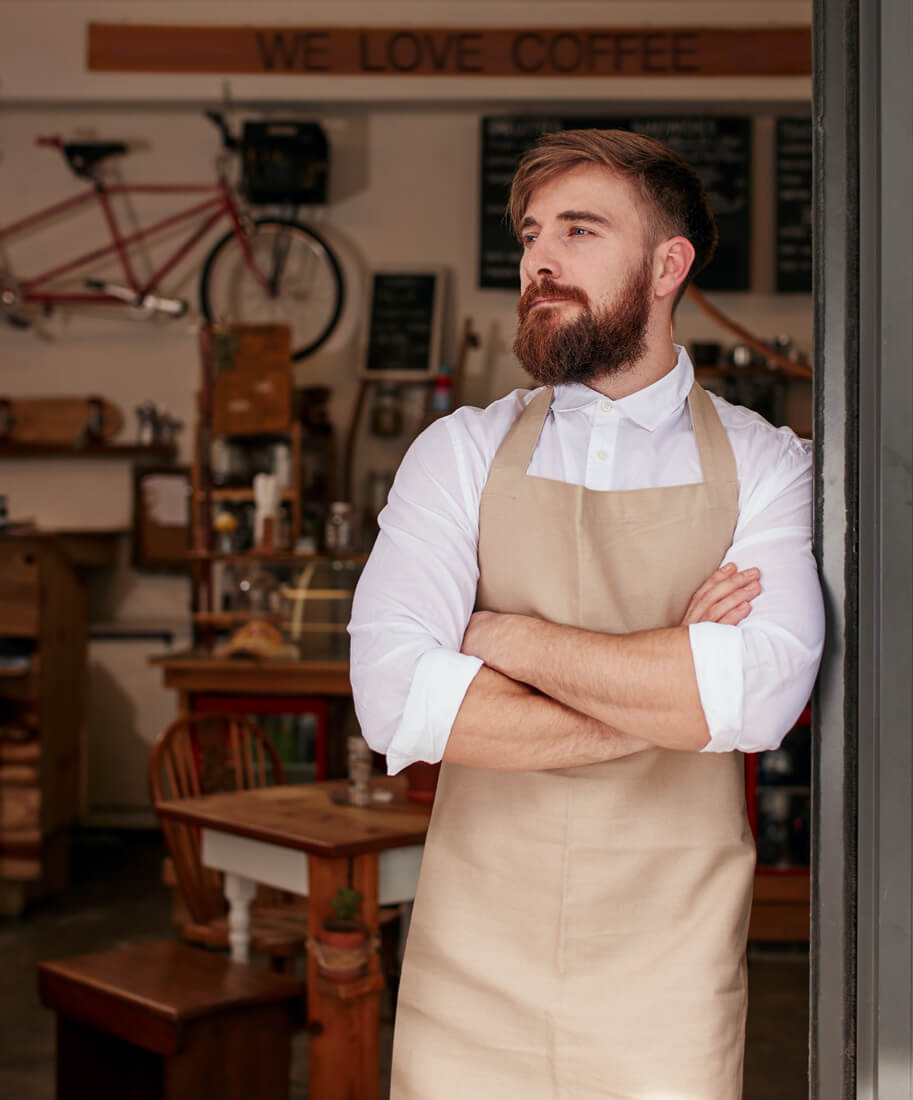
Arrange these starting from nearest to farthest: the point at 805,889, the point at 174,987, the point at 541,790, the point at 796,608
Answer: the point at 796,608
the point at 541,790
the point at 174,987
the point at 805,889

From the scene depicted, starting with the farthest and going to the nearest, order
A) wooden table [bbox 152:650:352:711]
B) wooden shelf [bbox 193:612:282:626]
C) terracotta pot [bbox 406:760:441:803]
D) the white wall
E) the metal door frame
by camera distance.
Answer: the white wall, wooden shelf [bbox 193:612:282:626], wooden table [bbox 152:650:352:711], terracotta pot [bbox 406:760:441:803], the metal door frame

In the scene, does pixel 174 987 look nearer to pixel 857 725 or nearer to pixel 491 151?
pixel 857 725

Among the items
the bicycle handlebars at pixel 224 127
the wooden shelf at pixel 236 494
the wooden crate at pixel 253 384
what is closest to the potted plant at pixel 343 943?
the wooden shelf at pixel 236 494

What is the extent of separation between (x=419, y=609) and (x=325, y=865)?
4.93 feet

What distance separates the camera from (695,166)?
254 inches

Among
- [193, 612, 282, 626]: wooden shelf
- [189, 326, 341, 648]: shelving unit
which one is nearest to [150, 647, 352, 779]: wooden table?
[193, 612, 282, 626]: wooden shelf

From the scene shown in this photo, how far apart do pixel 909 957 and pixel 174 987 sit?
6.42 feet

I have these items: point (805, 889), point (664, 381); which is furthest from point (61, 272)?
point (664, 381)

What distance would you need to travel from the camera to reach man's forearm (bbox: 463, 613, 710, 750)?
55.8 inches

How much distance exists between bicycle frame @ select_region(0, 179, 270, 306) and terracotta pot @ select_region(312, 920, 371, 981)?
4507 mm

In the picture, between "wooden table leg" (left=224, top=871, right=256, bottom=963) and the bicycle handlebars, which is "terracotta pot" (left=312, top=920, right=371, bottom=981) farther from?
the bicycle handlebars

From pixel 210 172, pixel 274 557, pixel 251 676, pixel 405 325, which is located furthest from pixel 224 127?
pixel 251 676

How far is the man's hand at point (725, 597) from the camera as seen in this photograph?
147cm

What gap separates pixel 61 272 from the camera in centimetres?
676
